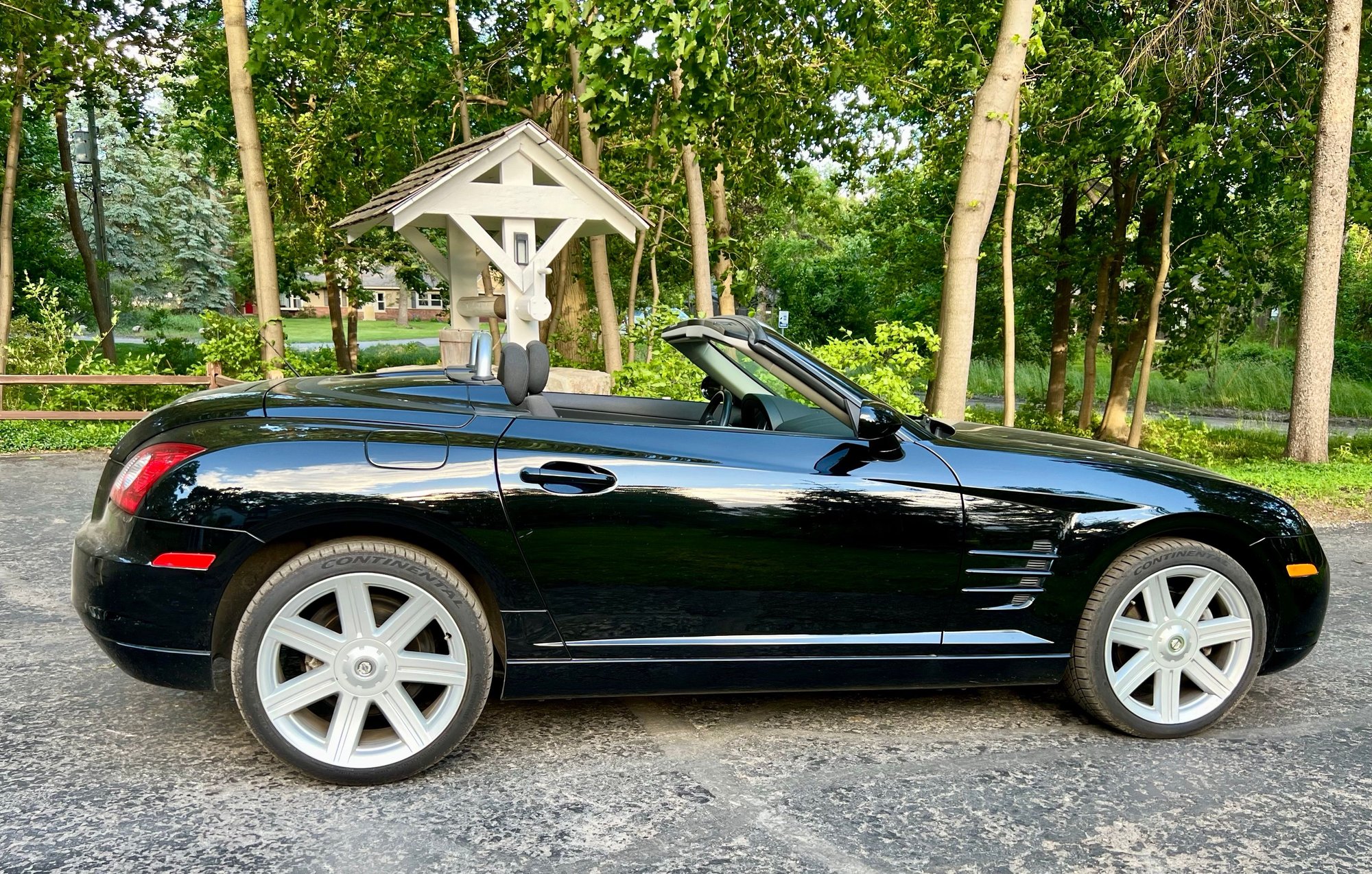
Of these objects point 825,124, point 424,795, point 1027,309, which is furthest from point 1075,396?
point 424,795

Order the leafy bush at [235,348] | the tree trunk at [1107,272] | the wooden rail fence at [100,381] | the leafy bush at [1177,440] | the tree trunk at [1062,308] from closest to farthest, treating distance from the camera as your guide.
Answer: the wooden rail fence at [100,381], the leafy bush at [235,348], the leafy bush at [1177,440], the tree trunk at [1107,272], the tree trunk at [1062,308]

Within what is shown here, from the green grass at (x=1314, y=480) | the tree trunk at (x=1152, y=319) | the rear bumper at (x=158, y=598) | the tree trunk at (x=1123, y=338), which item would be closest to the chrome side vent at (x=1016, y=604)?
the rear bumper at (x=158, y=598)

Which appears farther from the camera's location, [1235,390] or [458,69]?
[1235,390]

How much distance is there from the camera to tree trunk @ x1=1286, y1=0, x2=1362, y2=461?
1069 centimetres

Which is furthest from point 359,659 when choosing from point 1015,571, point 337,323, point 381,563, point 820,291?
point 820,291

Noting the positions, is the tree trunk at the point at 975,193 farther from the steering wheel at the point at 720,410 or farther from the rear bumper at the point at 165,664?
the rear bumper at the point at 165,664

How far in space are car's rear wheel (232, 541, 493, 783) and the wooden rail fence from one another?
9580 millimetres

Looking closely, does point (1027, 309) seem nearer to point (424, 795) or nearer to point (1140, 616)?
point (1140, 616)

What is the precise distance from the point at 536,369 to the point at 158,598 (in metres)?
1.35

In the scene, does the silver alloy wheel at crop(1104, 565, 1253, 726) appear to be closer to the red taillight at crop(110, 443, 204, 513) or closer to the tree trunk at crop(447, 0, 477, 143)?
the red taillight at crop(110, 443, 204, 513)

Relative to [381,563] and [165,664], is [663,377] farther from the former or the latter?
[165,664]

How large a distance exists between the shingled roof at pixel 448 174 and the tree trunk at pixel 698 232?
283 centimetres

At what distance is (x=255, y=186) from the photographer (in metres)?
12.0

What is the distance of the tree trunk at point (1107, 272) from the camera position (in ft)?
58.5
